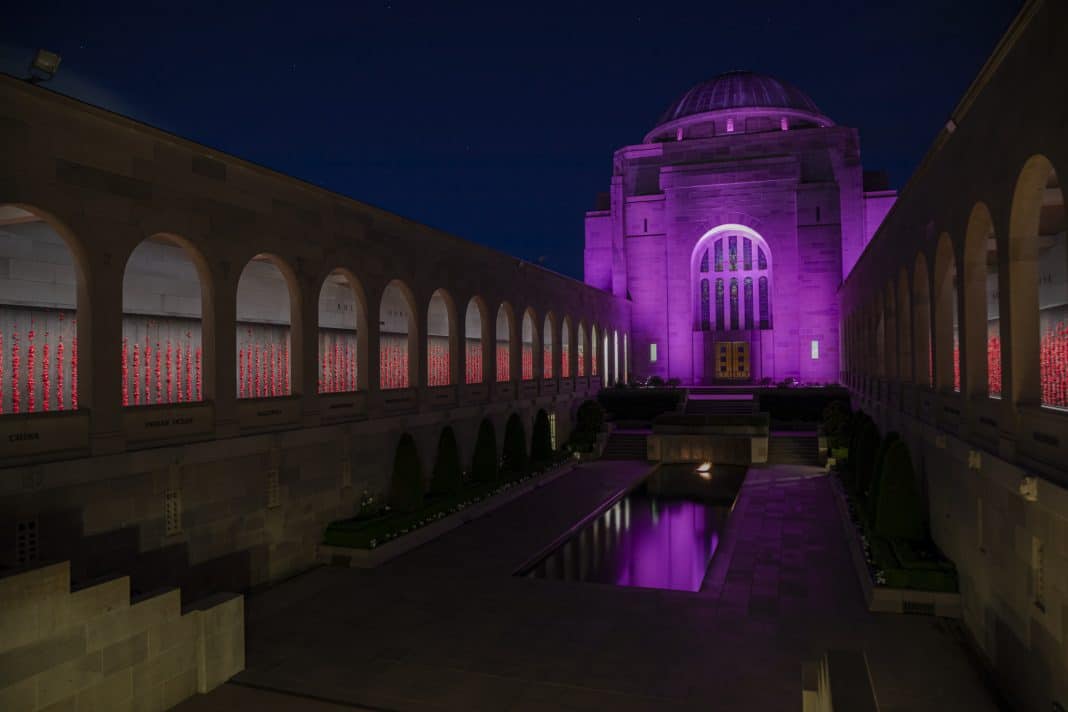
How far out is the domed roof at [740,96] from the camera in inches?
2141

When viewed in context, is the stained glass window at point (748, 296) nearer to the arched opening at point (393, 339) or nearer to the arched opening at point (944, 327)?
the arched opening at point (393, 339)

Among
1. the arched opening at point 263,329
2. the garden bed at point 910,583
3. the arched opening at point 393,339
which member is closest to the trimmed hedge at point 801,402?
the arched opening at point 393,339

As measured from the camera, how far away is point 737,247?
48000 millimetres

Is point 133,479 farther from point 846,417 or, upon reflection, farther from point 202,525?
point 846,417

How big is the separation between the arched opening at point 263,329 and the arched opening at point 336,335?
1584 millimetres

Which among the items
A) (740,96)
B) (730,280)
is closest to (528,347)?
(730,280)

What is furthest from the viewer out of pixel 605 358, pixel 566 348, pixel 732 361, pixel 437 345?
pixel 732 361

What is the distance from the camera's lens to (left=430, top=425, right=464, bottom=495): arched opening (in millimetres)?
19859

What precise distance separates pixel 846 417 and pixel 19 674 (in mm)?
27954

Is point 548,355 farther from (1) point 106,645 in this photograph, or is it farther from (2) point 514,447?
(1) point 106,645

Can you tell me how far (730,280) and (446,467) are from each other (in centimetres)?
3321

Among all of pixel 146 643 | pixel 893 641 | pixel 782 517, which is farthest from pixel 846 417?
pixel 146 643

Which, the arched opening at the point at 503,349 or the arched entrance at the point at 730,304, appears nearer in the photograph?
the arched opening at the point at 503,349

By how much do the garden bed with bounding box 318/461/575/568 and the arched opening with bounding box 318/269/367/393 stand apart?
18.2 feet
